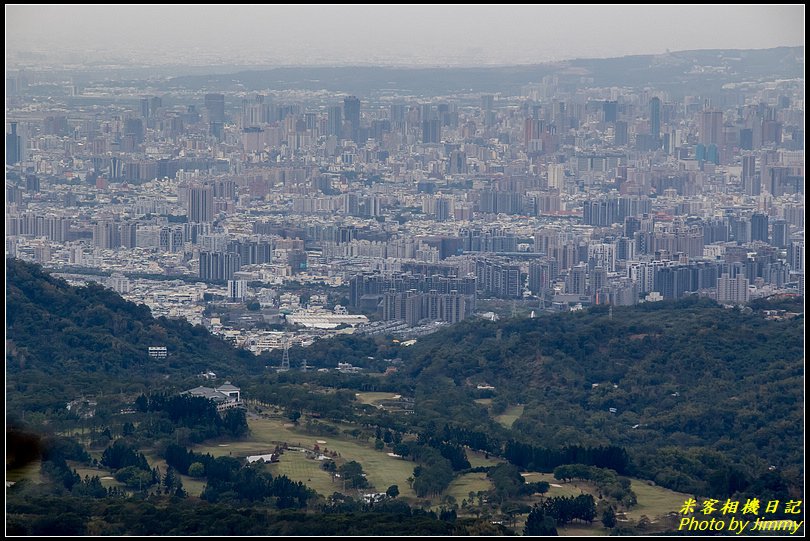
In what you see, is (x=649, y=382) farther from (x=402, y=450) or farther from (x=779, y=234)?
(x=779, y=234)

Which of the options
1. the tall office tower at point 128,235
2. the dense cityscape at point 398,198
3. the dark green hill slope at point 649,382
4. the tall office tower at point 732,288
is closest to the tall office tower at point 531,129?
the dense cityscape at point 398,198

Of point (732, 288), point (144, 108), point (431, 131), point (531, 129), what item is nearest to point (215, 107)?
point (144, 108)

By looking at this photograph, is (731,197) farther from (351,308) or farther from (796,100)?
(351,308)

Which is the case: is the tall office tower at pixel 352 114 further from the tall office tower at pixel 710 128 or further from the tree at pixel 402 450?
the tree at pixel 402 450

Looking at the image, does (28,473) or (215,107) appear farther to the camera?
(215,107)

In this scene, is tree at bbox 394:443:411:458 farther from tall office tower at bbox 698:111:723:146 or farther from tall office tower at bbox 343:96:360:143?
tall office tower at bbox 343:96:360:143

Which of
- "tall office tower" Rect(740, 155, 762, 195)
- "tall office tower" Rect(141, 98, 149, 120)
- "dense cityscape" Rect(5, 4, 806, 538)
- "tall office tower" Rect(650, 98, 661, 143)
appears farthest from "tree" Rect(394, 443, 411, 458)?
"tall office tower" Rect(650, 98, 661, 143)
